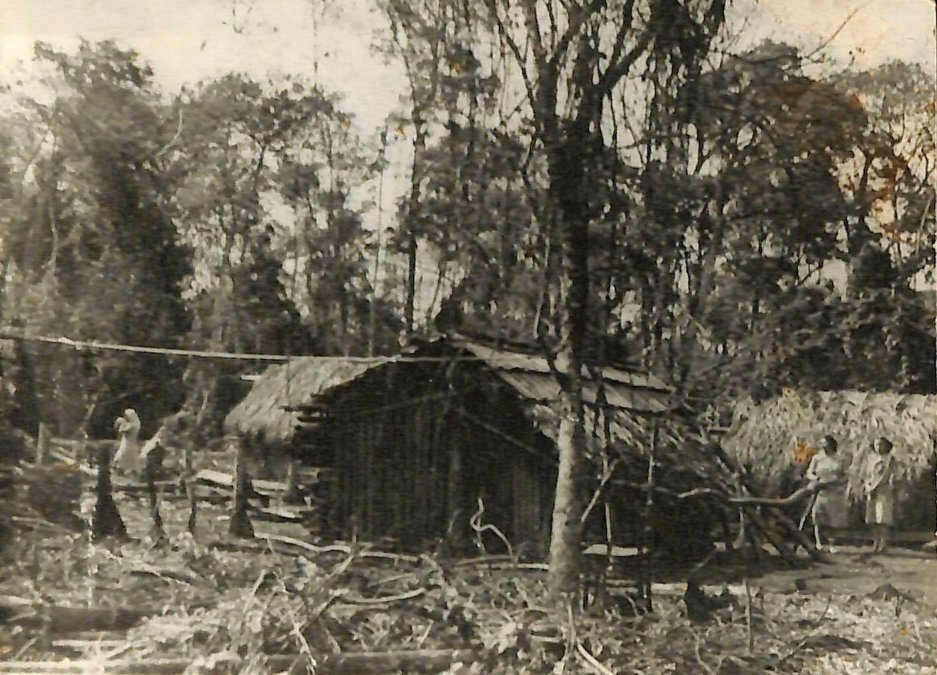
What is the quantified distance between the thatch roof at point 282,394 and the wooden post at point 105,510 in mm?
295

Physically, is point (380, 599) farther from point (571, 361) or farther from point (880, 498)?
point (880, 498)

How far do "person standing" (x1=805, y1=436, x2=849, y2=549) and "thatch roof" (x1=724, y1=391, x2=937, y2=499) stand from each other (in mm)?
29

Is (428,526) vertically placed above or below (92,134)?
below

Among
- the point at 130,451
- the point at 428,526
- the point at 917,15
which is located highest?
the point at 917,15

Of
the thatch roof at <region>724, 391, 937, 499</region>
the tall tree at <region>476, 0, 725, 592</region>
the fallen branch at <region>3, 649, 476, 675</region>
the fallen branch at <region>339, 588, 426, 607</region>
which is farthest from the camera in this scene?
the thatch roof at <region>724, 391, 937, 499</region>

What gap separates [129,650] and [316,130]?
133 centimetres

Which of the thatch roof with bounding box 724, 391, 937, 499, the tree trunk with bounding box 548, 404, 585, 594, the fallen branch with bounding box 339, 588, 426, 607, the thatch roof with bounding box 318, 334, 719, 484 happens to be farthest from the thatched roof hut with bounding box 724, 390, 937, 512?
the fallen branch with bounding box 339, 588, 426, 607

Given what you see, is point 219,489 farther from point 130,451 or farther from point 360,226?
point 360,226

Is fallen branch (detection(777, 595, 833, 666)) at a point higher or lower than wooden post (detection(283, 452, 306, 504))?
lower

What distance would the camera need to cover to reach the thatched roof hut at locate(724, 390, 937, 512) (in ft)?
8.01

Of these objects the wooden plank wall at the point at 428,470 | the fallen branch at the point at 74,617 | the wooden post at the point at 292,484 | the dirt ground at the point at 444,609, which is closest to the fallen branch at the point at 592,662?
the dirt ground at the point at 444,609

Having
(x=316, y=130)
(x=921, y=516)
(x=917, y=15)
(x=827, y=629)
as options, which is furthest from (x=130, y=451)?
(x=917, y=15)

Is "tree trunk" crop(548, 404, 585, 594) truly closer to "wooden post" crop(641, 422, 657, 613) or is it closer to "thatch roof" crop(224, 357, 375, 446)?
"wooden post" crop(641, 422, 657, 613)

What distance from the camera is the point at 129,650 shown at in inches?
84.7
